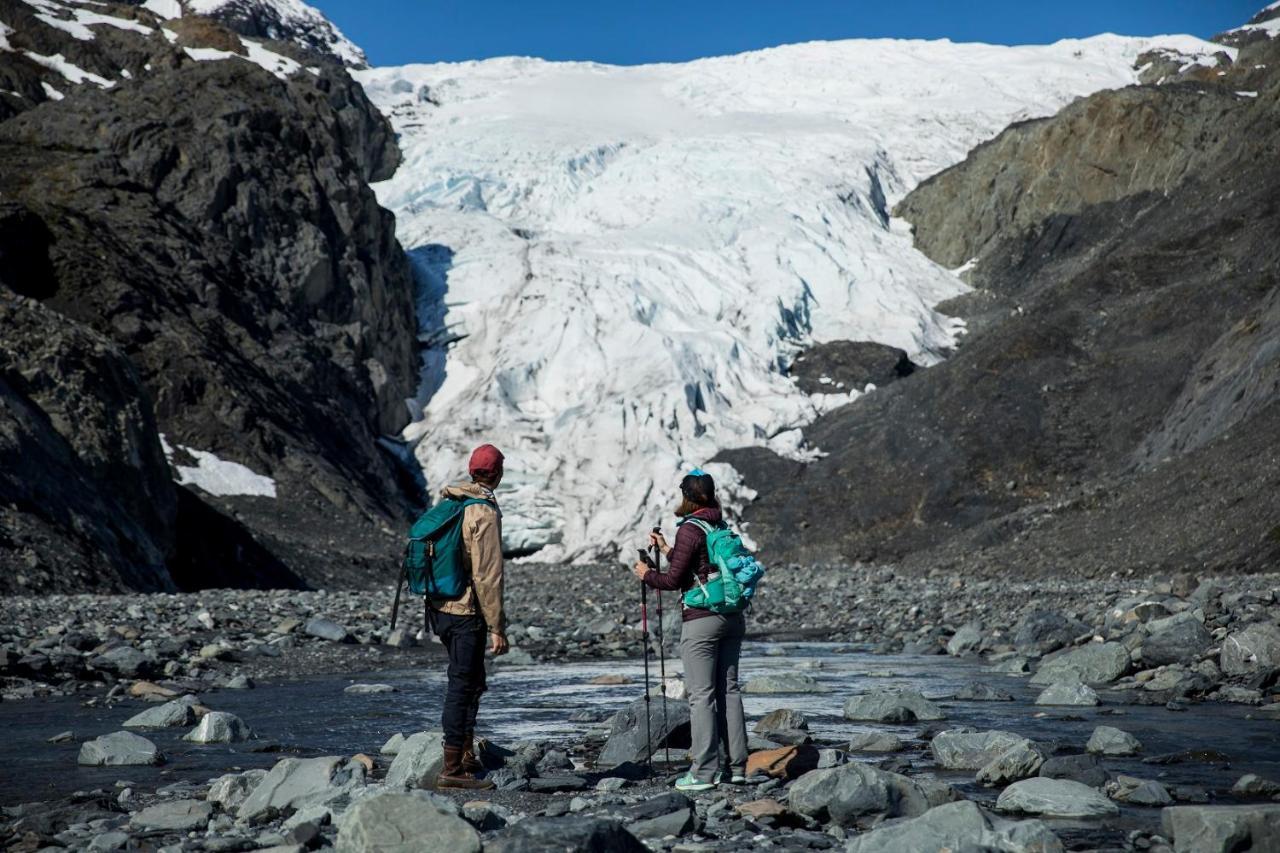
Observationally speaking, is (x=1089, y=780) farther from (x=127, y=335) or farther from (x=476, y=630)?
(x=127, y=335)

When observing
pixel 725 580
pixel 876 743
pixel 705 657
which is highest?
pixel 725 580

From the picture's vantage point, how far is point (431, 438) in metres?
48.2

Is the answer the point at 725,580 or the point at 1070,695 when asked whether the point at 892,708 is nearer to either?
the point at 1070,695

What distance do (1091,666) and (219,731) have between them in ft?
26.0

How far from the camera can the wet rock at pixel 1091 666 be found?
38.5 feet

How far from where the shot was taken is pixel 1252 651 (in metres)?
11.0

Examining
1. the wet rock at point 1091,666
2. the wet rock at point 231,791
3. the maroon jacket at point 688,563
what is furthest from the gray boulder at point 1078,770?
the wet rock at point 1091,666

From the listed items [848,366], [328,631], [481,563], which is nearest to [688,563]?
[481,563]

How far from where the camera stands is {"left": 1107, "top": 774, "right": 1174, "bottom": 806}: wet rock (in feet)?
20.7

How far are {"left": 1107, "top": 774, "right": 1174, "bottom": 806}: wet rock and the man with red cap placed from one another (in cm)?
338

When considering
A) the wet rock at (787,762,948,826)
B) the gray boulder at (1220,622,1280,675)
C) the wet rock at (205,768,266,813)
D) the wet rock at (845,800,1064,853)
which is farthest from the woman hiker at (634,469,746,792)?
the gray boulder at (1220,622,1280,675)

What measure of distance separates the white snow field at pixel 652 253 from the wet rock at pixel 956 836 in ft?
116

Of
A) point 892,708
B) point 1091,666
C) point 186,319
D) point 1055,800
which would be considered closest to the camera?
point 1055,800

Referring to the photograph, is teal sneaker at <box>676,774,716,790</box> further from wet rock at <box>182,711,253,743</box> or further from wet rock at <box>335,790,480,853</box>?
wet rock at <box>182,711,253,743</box>
